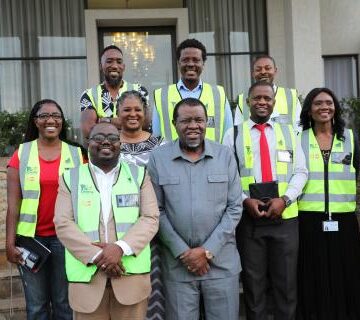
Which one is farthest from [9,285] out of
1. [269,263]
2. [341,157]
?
[341,157]

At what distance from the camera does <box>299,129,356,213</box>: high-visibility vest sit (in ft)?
15.1

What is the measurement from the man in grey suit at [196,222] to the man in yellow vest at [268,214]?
32 cm

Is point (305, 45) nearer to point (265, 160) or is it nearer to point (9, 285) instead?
point (265, 160)

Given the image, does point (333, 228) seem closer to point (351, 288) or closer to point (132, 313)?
point (351, 288)

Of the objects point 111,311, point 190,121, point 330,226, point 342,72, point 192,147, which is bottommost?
point 111,311

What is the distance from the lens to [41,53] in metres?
10.4

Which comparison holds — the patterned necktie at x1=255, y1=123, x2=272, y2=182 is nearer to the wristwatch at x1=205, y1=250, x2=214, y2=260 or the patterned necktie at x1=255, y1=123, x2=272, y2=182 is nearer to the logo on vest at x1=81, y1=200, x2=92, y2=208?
the wristwatch at x1=205, y1=250, x2=214, y2=260

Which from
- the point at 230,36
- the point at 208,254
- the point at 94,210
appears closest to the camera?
the point at 94,210

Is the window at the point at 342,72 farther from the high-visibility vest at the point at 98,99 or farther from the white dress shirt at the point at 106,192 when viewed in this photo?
the white dress shirt at the point at 106,192

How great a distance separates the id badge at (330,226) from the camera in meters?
4.59

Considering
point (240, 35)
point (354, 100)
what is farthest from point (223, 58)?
point (354, 100)

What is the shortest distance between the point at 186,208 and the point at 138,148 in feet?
2.22

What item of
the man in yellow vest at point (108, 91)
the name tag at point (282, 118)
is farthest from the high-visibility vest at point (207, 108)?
the name tag at point (282, 118)

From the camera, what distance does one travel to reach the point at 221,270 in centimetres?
400
